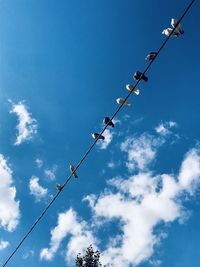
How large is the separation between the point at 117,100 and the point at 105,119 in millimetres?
864

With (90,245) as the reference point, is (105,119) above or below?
below

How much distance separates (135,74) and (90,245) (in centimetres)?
2764

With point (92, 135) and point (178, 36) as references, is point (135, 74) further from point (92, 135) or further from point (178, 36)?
point (92, 135)

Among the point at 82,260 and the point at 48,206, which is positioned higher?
the point at 82,260

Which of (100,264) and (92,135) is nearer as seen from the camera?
(92,135)

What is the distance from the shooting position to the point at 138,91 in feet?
39.4

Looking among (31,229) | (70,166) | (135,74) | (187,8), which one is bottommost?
(31,229)

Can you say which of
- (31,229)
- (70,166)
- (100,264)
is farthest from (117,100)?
(100,264)

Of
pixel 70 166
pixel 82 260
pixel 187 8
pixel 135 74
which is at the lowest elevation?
pixel 187 8

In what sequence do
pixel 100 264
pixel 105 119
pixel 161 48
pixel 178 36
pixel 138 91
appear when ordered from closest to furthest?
pixel 161 48, pixel 178 36, pixel 138 91, pixel 105 119, pixel 100 264

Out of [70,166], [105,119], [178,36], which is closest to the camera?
[178,36]

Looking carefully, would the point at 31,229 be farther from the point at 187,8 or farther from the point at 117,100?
the point at 187,8

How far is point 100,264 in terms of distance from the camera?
33562 millimetres

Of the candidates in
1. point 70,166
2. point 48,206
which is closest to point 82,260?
point 70,166
